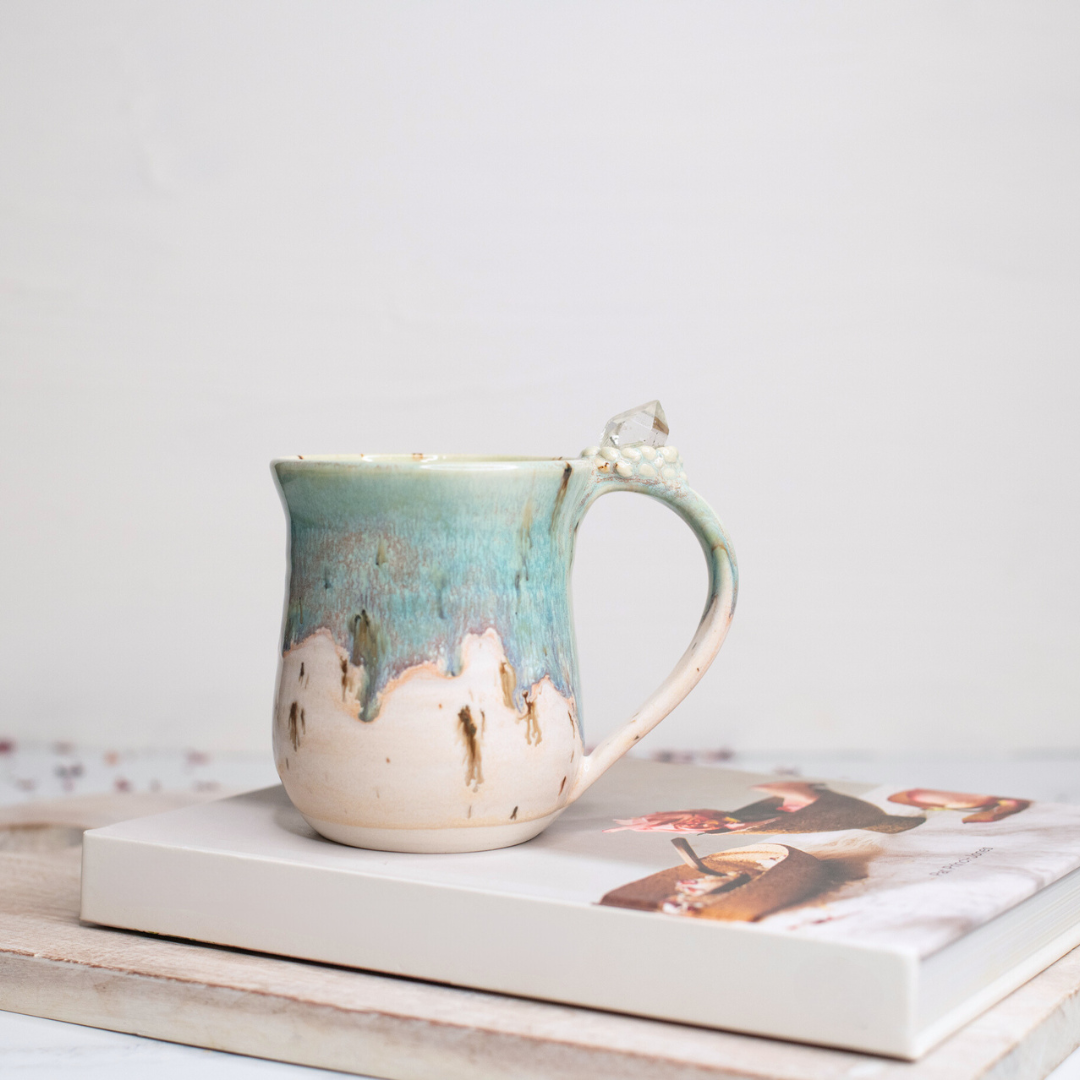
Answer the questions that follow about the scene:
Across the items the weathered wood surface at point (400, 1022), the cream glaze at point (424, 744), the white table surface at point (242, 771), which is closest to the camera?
the weathered wood surface at point (400, 1022)

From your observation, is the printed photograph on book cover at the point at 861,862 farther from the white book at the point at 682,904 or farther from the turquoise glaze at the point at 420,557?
the turquoise glaze at the point at 420,557

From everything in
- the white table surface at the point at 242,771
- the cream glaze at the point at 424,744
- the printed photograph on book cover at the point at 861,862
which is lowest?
the white table surface at the point at 242,771

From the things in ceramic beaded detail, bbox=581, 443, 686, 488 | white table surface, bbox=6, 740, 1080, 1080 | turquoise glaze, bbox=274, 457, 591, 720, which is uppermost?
ceramic beaded detail, bbox=581, 443, 686, 488

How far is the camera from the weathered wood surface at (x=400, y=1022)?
491mm

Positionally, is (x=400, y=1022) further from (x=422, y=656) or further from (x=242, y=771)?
(x=242, y=771)

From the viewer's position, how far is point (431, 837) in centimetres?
61

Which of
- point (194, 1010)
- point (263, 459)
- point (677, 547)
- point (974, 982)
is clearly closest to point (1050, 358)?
point (677, 547)

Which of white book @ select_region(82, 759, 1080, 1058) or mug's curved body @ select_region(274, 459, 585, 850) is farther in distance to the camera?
mug's curved body @ select_region(274, 459, 585, 850)

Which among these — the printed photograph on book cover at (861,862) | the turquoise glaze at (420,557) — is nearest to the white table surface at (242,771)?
the printed photograph on book cover at (861,862)

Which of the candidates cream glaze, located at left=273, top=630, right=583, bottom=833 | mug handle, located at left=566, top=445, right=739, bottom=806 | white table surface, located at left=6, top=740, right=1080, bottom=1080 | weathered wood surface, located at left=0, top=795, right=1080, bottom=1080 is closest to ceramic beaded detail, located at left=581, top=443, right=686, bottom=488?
mug handle, located at left=566, top=445, right=739, bottom=806

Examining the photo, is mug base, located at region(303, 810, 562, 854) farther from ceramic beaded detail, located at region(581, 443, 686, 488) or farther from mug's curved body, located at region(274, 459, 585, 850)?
ceramic beaded detail, located at region(581, 443, 686, 488)

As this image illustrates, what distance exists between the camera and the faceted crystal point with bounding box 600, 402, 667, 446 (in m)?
0.66

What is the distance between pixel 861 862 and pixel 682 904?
106 mm

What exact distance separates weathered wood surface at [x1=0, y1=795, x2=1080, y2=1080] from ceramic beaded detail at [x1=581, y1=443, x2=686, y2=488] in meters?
0.25
